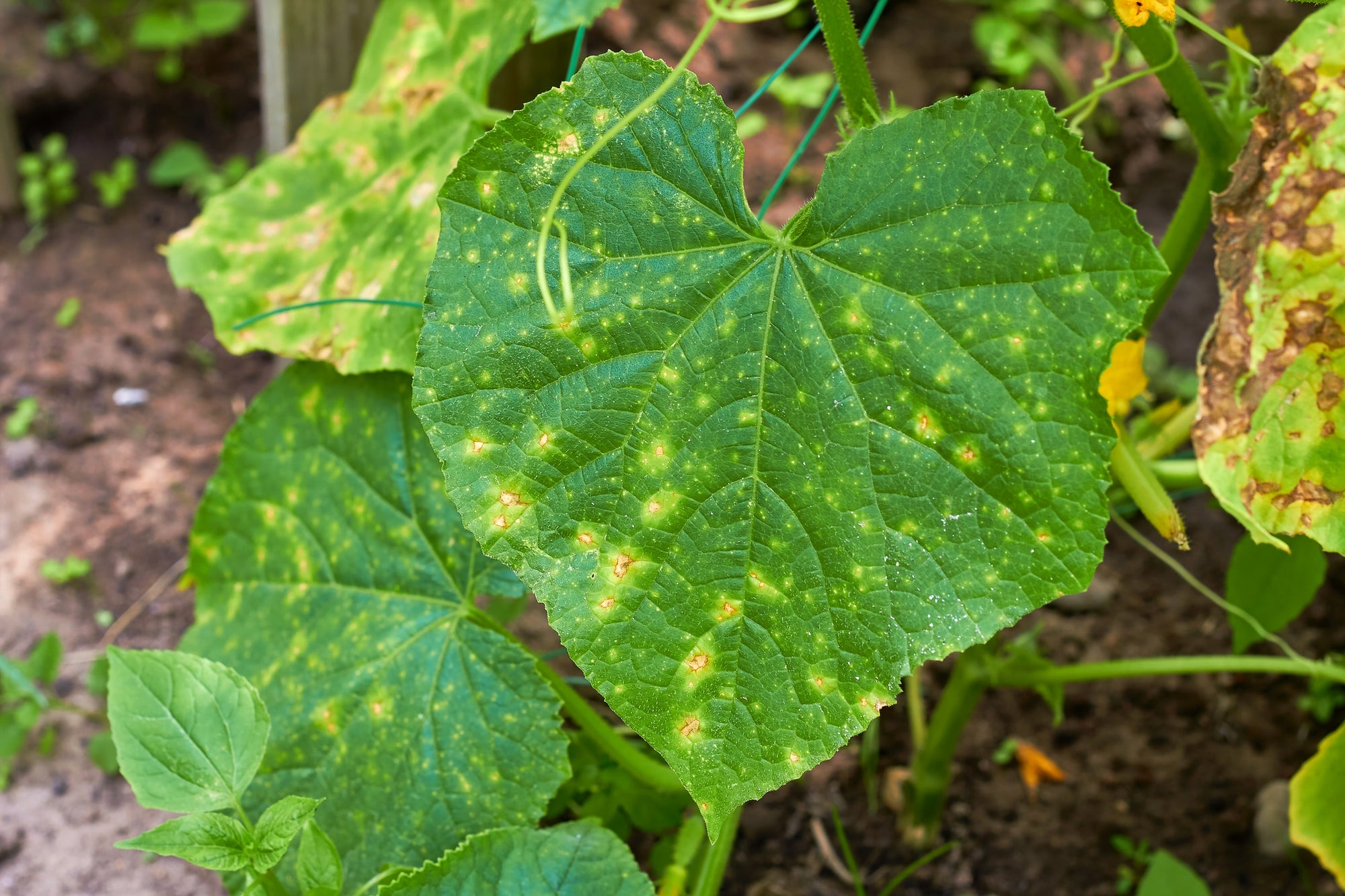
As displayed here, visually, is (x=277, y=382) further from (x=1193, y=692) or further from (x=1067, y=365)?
(x=1193, y=692)

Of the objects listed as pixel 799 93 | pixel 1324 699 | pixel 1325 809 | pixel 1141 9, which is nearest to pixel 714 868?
pixel 1325 809

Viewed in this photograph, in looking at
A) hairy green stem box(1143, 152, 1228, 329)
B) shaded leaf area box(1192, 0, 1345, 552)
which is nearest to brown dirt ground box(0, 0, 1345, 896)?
hairy green stem box(1143, 152, 1228, 329)

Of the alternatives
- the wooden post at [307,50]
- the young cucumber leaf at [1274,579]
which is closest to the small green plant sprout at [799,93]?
the wooden post at [307,50]

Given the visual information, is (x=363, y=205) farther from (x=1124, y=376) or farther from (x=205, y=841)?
(x=1124, y=376)

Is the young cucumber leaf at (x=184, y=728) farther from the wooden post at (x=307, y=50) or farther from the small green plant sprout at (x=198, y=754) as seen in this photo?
the wooden post at (x=307, y=50)

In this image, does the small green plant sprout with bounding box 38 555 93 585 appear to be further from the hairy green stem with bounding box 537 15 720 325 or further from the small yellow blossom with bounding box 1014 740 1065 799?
the small yellow blossom with bounding box 1014 740 1065 799

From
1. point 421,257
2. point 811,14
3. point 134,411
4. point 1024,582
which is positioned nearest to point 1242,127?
point 1024,582
